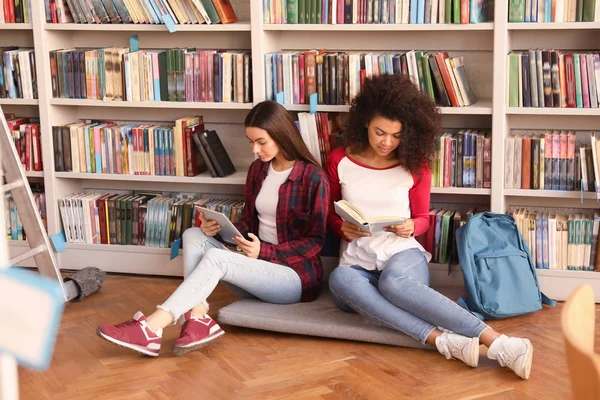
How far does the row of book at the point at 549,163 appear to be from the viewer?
3.34m

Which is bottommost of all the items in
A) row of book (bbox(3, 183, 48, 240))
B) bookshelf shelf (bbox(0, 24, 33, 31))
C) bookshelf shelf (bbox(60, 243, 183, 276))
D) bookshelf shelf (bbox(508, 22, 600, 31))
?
bookshelf shelf (bbox(60, 243, 183, 276))

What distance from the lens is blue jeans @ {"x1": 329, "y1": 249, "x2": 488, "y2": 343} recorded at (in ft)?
9.45

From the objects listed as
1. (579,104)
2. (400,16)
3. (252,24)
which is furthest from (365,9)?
(579,104)

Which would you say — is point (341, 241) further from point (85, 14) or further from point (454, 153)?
point (85, 14)

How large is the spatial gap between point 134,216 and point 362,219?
1360 mm

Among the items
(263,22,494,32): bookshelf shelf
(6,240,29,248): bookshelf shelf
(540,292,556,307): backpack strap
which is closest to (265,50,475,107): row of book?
(263,22,494,32): bookshelf shelf

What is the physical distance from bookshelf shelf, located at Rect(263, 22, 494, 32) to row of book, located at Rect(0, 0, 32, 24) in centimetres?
114

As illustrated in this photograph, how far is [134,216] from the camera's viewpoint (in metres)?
3.91

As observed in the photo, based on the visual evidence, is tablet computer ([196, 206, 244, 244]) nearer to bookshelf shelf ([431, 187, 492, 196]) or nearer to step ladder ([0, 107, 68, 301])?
step ladder ([0, 107, 68, 301])

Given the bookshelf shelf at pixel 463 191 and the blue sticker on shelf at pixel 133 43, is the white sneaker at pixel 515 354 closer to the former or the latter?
the bookshelf shelf at pixel 463 191

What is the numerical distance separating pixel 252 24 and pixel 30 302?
110 inches

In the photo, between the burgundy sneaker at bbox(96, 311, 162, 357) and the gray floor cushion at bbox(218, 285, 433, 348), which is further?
the gray floor cushion at bbox(218, 285, 433, 348)

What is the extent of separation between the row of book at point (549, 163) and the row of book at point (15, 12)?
222 cm

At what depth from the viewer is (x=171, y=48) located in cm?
392
